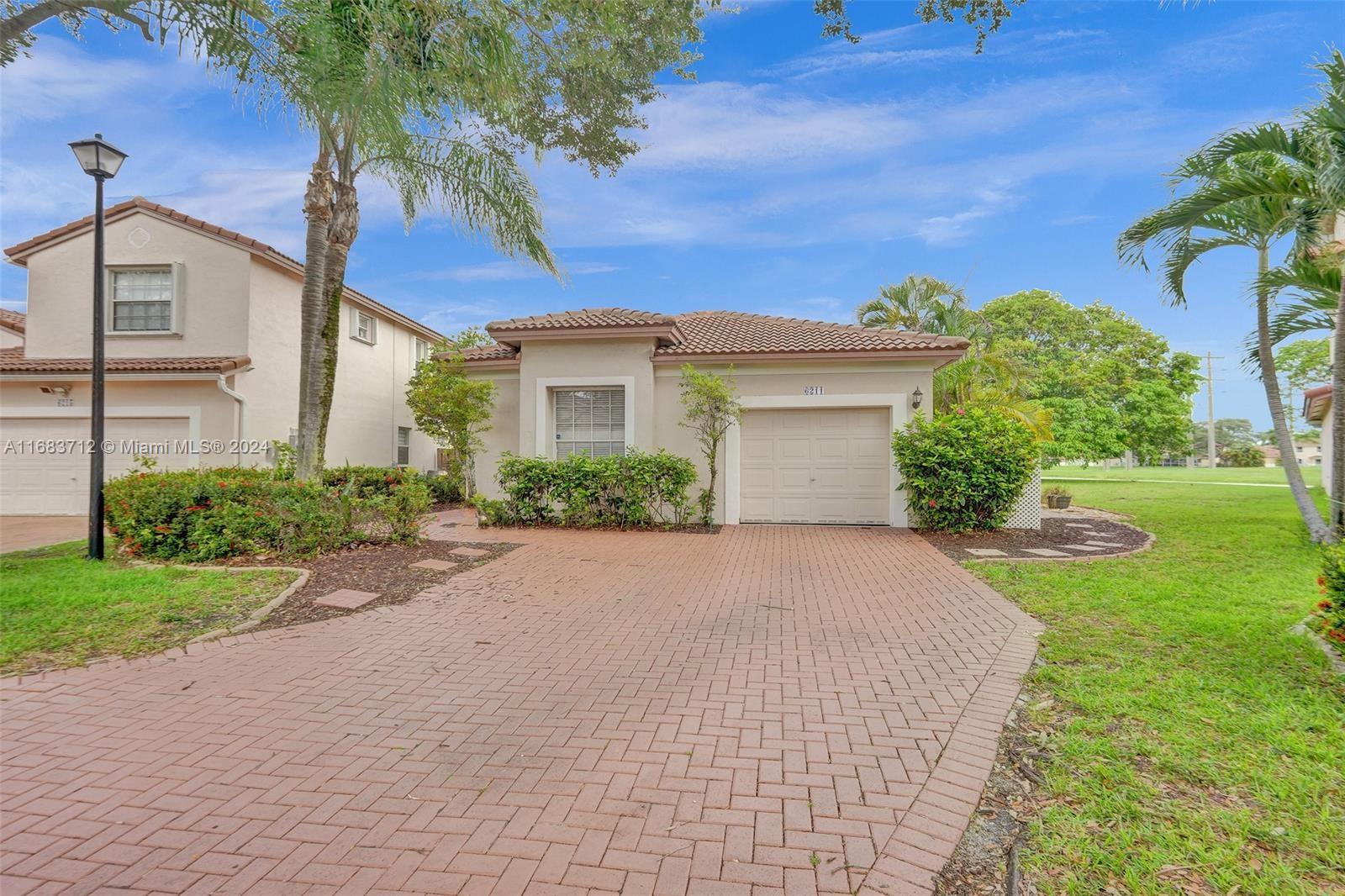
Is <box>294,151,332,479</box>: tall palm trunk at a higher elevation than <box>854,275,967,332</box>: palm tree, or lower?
lower

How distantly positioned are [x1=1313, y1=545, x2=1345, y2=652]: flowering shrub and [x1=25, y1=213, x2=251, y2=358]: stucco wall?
1757 centimetres

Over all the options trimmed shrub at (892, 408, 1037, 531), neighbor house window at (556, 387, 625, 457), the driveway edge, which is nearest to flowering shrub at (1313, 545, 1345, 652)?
the driveway edge

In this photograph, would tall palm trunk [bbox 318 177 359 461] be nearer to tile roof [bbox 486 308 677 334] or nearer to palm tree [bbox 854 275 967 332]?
tile roof [bbox 486 308 677 334]

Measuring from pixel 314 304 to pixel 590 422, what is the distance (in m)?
5.58

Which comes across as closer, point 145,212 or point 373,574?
point 373,574

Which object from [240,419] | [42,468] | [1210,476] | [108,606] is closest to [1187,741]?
[108,606]

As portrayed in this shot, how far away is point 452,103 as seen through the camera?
8523 mm

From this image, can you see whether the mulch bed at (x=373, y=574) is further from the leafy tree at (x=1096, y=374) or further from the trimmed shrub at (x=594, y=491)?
the leafy tree at (x=1096, y=374)

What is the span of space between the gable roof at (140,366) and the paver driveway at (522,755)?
33.5 ft

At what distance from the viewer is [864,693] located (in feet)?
13.6

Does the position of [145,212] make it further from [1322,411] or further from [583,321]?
[1322,411]

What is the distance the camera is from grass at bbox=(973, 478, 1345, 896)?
7.93 feet

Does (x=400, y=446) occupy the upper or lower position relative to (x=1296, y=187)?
lower

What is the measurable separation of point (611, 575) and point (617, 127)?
8.99 meters
